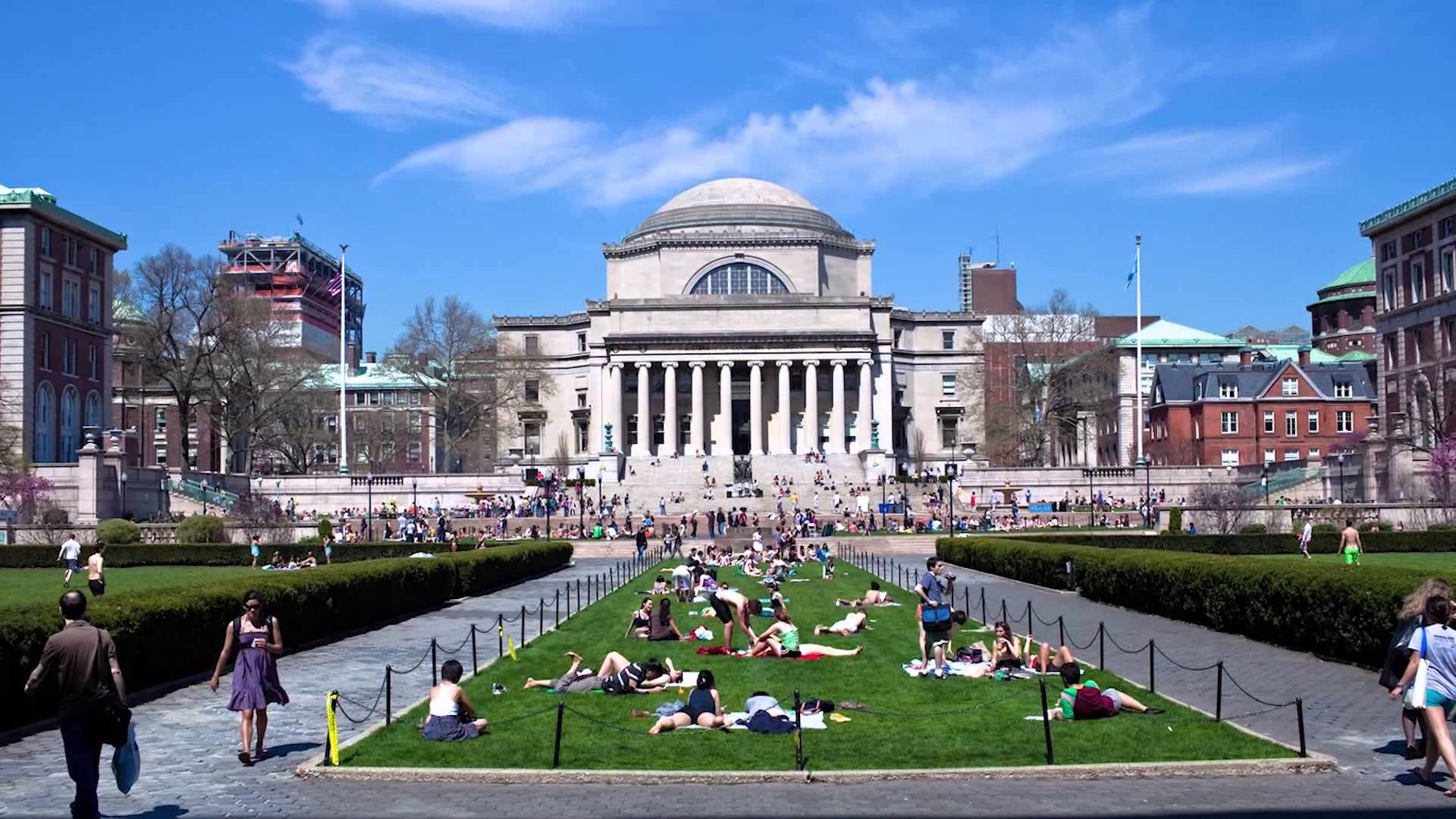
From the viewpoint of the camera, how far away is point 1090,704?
17750 mm

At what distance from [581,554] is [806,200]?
220ft

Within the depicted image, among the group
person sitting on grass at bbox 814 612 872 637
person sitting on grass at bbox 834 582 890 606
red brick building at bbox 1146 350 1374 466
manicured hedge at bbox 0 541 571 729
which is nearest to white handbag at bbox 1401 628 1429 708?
person sitting on grass at bbox 814 612 872 637

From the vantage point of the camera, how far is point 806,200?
126m

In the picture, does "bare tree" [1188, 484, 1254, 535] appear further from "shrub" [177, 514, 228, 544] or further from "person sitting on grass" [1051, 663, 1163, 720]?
"person sitting on grass" [1051, 663, 1163, 720]

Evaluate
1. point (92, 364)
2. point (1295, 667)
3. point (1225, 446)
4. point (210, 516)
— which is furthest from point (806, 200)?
point (1295, 667)

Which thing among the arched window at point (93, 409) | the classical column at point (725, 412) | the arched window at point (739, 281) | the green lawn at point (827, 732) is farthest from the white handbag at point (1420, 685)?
the arched window at point (739, 281)

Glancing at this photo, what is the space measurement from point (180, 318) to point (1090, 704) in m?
78.8

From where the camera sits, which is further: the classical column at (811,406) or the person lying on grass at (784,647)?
the classical column at (811,406)

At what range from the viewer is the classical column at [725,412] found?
107562 mm

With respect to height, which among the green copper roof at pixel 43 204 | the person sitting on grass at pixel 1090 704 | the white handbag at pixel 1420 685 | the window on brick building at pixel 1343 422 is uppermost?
the green copper roof at pixel 43 204

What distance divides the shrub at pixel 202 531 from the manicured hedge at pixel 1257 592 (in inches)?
1451

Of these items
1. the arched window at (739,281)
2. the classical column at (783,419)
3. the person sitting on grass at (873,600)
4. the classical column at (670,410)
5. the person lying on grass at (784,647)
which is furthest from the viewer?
the arched window at (739,281)

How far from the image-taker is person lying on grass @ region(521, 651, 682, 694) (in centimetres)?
2028

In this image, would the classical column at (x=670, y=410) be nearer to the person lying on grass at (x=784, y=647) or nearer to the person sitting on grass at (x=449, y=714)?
the person lying on grass at (x=784, y=647)
